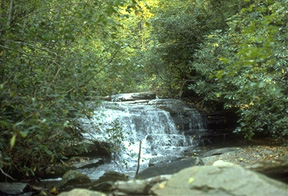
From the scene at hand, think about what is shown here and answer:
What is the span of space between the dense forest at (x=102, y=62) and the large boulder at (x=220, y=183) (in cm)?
145

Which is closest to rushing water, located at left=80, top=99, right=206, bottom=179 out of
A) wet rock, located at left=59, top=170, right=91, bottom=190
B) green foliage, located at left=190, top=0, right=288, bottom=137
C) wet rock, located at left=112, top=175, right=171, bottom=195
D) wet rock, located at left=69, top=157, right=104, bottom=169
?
wet rock, located at left=69, top=157, right=104, bottom=169

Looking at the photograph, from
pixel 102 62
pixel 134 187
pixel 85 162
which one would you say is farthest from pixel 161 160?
pixel 134 187

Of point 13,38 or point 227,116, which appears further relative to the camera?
point 227,116

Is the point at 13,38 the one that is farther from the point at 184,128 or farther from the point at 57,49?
the point at 184,128

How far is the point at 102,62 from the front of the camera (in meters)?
6.33

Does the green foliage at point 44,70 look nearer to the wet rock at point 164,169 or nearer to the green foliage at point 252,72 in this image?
the wet rock at point 164,169

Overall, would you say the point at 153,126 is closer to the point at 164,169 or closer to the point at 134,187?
the point at 164,169

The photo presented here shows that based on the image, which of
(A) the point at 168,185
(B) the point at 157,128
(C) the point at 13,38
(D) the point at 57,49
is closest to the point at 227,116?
(B) the point at 157,128

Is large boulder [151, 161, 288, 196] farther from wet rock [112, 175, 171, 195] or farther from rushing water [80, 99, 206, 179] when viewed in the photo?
rushing water [80, 99, 206, 179]

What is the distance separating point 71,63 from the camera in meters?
5.50

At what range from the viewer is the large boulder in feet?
8.15

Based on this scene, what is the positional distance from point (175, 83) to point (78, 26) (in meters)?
11.8

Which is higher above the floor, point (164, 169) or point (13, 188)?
point (164, 169)

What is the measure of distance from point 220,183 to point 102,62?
4.30 meters
